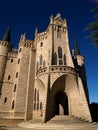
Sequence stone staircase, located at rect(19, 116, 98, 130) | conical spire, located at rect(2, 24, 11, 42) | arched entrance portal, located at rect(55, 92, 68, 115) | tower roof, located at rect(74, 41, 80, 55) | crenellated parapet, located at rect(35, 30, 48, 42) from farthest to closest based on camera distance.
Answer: tower roof, located at rect(74, 41, 80, 55) < conical spire, located at rect(2, 24, 11, 42) < crenellated parapet, located at rect(35, 30, 48, 42) < arched entrance portal, located at rect(55, 92, 68, 115) < stone staircase, located at rect(19, 116, 98, 130)

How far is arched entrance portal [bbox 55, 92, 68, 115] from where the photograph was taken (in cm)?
2774

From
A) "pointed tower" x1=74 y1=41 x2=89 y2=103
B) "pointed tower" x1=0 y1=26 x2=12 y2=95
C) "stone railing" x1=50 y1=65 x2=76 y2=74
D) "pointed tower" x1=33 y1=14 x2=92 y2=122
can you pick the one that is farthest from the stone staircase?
"pointed tower" x1=74 y1=41 x2=89 y2=103

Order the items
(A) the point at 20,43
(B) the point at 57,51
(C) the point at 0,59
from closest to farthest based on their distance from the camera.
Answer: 1. (B) the point at 57,51
2. (C) the point at 0,59
3. (A) the point at 20,43

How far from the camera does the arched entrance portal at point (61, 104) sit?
27.7 meters

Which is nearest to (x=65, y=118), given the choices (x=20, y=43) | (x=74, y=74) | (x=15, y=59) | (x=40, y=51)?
(x=74, y=74)

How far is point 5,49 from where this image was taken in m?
34.0

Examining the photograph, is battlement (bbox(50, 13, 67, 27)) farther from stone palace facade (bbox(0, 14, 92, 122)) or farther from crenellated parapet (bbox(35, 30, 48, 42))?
crenellated parapet (bbox(35, 30, 48, 42))

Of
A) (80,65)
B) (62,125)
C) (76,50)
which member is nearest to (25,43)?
(80,65)

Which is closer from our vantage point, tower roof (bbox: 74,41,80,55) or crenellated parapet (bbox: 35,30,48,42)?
crenellated parapet (bbox: 35,30,48,42)

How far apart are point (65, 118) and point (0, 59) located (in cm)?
2203

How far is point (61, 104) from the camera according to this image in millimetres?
28312

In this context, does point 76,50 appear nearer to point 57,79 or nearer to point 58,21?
point 58,21

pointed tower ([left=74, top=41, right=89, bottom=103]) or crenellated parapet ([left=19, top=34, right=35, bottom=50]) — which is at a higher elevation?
crenellated parapet ([left=19, top=34, right=35, bottom=50])

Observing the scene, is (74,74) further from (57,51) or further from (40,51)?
(40,51)
